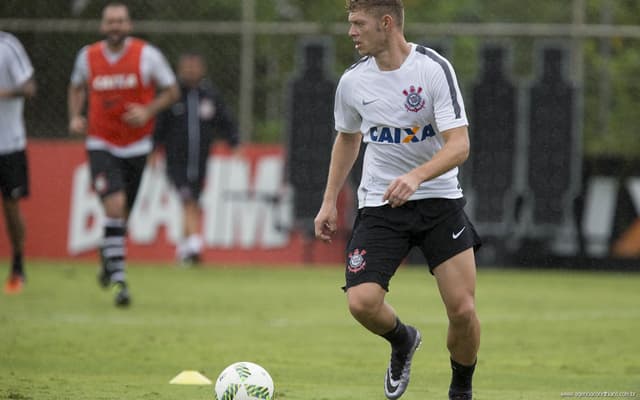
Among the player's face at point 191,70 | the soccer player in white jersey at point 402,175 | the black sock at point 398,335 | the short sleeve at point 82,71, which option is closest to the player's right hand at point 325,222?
the soccer player in white jersey at point 402,175

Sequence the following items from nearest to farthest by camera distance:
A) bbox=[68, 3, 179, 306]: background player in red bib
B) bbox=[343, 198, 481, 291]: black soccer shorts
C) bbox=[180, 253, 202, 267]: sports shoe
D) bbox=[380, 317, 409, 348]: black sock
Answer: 1. bbox=[343, 198, 481, 291]: black soccer shorts
2. bbox=[380, 317, 409, 348]: black sock
3. bbox=[68, 3, 179, 306]: background player in red bib
4. bbox=[180, 253, 202, 267]: sports shoe

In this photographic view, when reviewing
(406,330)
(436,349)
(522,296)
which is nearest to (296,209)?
(522,296)

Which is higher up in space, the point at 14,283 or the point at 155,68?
the point at 155,68

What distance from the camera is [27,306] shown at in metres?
11.7

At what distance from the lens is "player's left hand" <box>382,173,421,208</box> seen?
5867 mm

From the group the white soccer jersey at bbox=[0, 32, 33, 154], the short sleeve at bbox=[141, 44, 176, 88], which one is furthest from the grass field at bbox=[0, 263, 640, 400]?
the short sleeve at bbox=[141, 44, 176, 88]

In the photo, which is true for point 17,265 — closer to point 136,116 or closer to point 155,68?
point 136,116

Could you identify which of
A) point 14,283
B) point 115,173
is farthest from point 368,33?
point 14,283

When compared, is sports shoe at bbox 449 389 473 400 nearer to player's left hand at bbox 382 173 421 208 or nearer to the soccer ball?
the soccer ball

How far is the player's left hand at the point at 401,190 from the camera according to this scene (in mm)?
5867

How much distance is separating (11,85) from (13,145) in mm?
617

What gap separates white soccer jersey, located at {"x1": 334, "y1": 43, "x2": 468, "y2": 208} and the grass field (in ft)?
3.93

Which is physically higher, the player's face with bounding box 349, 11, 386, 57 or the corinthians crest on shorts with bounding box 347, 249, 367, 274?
the player's face with bounding box 349, 11, 386, 57

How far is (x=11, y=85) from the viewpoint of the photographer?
12883 mm
